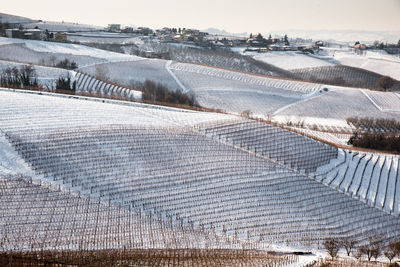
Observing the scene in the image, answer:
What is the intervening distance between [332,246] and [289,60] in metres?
72.7

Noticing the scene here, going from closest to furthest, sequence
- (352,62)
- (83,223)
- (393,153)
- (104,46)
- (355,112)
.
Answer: (83,223)
(393,153)
(355,112)
(104,46)
(352,62)

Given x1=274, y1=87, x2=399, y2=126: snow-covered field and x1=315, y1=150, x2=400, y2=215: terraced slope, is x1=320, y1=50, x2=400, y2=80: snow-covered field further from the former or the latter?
x1=315, y1=150, x2=400, y2=215: terraced slope

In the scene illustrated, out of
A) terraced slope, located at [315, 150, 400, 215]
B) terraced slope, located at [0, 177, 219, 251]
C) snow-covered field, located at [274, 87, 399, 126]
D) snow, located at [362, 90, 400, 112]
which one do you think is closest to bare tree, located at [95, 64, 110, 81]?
snow-covered field, located at [274, 87, 399, 126]

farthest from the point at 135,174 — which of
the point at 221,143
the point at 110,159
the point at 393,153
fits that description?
the point at 393,153

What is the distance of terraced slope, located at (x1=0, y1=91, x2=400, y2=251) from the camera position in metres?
A: 19.5

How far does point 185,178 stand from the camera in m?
21.9

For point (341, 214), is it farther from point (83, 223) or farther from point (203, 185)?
point (83, 223)

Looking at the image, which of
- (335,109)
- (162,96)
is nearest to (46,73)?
(162,96)

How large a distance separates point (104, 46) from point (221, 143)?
62.4 metres

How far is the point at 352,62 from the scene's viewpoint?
90188 mm

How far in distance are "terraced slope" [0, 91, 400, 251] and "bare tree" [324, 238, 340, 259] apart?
593 millimetres

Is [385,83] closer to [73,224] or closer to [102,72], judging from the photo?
[102,72]

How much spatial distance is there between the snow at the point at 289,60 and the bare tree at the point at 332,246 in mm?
64776

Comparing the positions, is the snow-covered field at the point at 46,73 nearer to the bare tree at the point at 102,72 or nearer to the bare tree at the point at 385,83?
the bare tree at the point at 102,72
